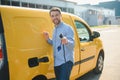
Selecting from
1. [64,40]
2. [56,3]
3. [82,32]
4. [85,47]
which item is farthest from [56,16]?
[56,3]

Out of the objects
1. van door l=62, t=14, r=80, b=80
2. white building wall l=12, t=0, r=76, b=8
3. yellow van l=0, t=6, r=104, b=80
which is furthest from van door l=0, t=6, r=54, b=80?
white building wall l=12, t=0, r=76, b=8

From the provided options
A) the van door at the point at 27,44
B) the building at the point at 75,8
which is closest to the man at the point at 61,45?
the van door at the point at 27,44

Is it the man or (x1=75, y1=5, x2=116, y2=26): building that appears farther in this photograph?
(x1=75, y1=5, x2=116, y2=26): building

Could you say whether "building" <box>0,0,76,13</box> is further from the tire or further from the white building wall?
the tire

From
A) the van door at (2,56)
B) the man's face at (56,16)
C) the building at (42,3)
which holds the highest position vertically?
the building at (42,3)

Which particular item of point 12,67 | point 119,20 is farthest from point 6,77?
point 119,20

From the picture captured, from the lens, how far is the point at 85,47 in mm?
6621

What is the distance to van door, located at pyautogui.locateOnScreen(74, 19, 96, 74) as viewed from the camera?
650 centimetres

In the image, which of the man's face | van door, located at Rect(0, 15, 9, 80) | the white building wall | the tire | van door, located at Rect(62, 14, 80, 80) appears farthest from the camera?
the white building wall

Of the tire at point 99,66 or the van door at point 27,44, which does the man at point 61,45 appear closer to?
the van door at point 27,44

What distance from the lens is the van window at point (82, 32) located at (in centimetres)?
656

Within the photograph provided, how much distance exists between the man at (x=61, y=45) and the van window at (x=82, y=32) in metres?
1.86

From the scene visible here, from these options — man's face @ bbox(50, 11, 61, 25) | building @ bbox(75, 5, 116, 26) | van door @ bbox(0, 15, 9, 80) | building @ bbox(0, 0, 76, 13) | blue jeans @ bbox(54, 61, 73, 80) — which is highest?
building @ bbox(0, 0, 76, 13)

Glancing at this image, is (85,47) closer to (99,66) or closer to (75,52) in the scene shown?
(75,52)
